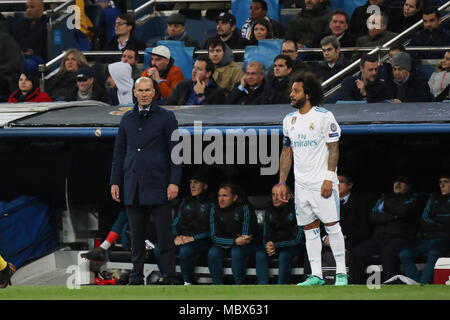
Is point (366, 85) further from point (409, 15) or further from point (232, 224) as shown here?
point (409, 15)

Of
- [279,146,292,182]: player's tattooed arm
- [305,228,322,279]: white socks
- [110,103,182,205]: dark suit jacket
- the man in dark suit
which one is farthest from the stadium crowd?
[279,146,292,182]: player's tattooed arm

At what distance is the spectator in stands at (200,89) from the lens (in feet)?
38.1

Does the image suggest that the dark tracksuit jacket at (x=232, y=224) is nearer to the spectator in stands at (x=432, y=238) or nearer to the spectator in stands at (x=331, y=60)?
the spectator in stands at (x=432, y=238)

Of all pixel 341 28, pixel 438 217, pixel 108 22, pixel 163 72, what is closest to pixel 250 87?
pixel 163 72

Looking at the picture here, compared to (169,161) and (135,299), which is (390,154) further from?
(135,299)

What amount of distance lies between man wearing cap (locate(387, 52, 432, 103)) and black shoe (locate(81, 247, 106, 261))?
11.0 feet

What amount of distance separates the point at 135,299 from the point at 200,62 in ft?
14.8

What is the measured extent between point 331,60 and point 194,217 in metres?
2.49

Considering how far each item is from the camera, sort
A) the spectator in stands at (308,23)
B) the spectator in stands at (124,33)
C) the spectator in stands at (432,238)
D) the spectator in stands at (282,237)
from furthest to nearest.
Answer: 1. the spectator in stands at (124,33)
2. the spectator in stands at (308,23)
3. the spectator in stands at (282,237)
4. the spectator in stands at (432,238)

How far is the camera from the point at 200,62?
11.6 meters

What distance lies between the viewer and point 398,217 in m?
10.5

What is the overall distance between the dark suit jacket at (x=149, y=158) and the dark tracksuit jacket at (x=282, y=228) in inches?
66.1

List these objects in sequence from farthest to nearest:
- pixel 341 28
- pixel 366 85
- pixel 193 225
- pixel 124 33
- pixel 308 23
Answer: pixel 124 33
pixel 308 23
pixel 341 28
pixel 366 85
pixel 193 225

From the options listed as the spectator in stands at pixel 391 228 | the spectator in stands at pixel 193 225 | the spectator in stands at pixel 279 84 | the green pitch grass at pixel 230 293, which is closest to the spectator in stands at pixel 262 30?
the spectator in stands at pixel 279 84
